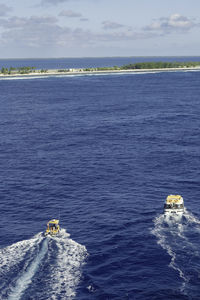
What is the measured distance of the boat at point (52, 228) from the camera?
8062 centimetres

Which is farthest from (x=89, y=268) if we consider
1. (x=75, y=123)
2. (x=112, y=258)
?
(x=75, y=123)

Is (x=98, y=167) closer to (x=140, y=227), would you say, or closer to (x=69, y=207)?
(x=69, y=207)

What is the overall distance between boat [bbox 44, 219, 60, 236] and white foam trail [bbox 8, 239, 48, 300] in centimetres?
567

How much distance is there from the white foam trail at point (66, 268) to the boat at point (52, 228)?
5.02 ft

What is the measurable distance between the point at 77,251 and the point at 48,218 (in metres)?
17.8

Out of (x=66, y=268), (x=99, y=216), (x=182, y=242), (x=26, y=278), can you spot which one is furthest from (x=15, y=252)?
(x=182, y=242)

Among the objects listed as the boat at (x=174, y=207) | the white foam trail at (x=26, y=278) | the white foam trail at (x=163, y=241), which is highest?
the boat at (x=174, y=207)

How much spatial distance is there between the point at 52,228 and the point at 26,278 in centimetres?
1707

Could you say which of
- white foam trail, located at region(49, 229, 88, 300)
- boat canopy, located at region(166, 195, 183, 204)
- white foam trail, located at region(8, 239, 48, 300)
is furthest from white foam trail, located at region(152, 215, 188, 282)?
white foam trail, located at region(8, 239, 48, 300)

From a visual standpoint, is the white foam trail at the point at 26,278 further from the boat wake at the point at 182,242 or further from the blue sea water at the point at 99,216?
the boat wake at the point at 182,242

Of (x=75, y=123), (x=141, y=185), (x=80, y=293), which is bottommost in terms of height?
(x=80, y=293)

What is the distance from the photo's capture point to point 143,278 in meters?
65.9

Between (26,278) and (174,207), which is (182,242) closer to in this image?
(174,207)

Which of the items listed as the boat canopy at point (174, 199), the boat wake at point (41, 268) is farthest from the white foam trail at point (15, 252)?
the boat canopy at point (174, 199)
